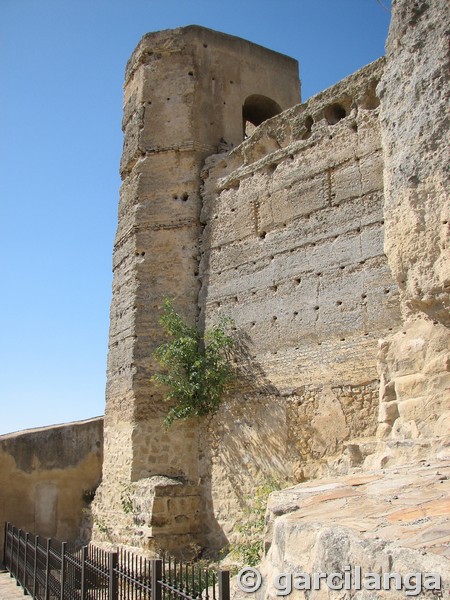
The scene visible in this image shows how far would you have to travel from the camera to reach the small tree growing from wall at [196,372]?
31.4 feet

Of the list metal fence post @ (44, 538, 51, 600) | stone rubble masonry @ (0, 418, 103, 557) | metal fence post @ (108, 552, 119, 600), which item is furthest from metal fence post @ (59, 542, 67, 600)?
stone rubble masonry @ (0, 418, 103, 557)

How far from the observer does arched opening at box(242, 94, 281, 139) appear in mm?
12516

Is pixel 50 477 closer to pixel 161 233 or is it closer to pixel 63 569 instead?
pixel 161 233

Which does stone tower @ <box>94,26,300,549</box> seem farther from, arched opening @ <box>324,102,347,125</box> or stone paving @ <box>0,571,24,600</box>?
arched opening @ <box>324,102,347,125</box>

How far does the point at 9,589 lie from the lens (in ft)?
29.0

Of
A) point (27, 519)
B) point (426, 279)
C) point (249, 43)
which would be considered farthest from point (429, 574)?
point (249, 43)

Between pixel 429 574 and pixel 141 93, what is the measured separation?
35.1 ft

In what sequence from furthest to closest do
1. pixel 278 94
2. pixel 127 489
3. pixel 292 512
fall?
pixel 278 94 < pixel 127 489 < pixel 292 512

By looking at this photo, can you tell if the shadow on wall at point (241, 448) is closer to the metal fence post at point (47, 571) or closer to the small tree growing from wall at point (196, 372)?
the small tree growing from wall at point (196, 372)

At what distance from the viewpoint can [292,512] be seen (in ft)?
12.7

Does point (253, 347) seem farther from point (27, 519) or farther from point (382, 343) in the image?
point (27, 519)

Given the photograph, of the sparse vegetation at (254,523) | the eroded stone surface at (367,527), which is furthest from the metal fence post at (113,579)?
the sparse vegetation at (254,523)
